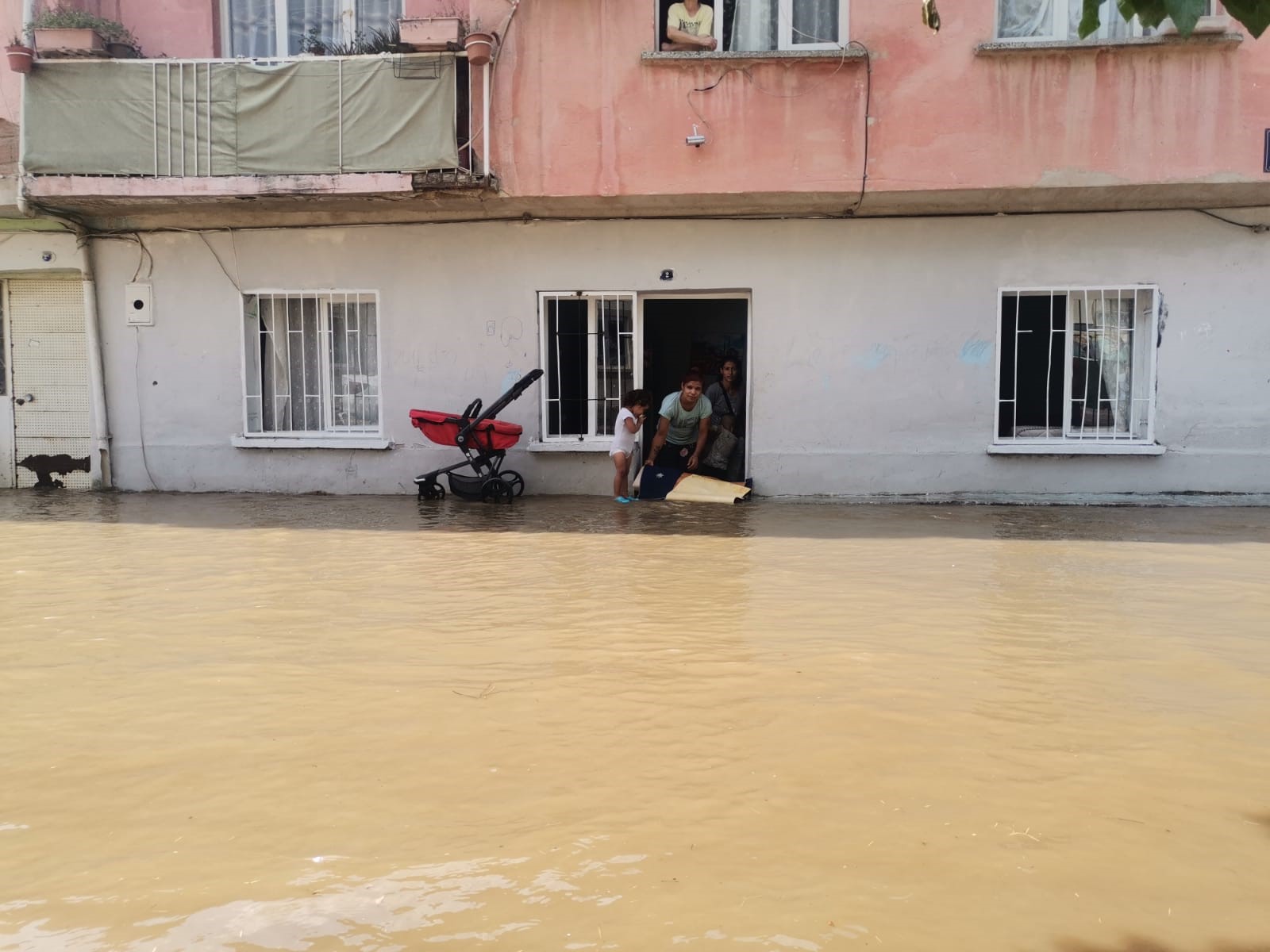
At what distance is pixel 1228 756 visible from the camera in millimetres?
3549

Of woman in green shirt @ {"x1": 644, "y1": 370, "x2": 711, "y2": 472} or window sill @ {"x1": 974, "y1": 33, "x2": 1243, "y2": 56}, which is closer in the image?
window sill @ {"x1": 974, "y1": 33, "x2": 1243, "y2": 56}

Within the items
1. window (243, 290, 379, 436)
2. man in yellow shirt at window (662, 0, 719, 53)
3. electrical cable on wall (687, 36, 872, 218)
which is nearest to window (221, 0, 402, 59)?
window (243, 290, 379, 436)

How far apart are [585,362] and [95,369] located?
5510 mm

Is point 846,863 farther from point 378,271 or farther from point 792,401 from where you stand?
point 378,271

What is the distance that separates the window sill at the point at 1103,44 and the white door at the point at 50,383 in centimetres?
1018

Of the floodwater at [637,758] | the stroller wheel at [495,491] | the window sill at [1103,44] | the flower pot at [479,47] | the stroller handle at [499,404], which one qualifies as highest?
the flower pot at [479,47]

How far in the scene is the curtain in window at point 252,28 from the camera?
38.2 ft

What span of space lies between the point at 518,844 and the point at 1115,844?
1637 millimetres

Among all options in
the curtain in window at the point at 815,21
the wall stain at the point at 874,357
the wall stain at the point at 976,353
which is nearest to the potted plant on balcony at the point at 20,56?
the curtain in window at the point at 815,21

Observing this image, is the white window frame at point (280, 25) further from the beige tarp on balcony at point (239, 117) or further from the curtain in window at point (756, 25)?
the curtain in window at point (756, 25)

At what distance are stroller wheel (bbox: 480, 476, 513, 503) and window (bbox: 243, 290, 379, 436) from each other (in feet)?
6.06

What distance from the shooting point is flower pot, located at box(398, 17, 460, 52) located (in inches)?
408

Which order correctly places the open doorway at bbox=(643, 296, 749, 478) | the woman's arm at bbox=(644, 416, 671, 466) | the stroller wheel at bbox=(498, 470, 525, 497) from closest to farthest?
the stroller wheel at bbox=(498, 470, 525, 497) < the woman's arm at bbox=(644, 416, 671, 466) < the open doorway at bbox=(643, 296, 749, 478)

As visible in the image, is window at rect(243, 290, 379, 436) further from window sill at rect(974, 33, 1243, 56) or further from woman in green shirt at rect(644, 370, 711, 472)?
window sill at rect(974, 33, 1243, 56)
